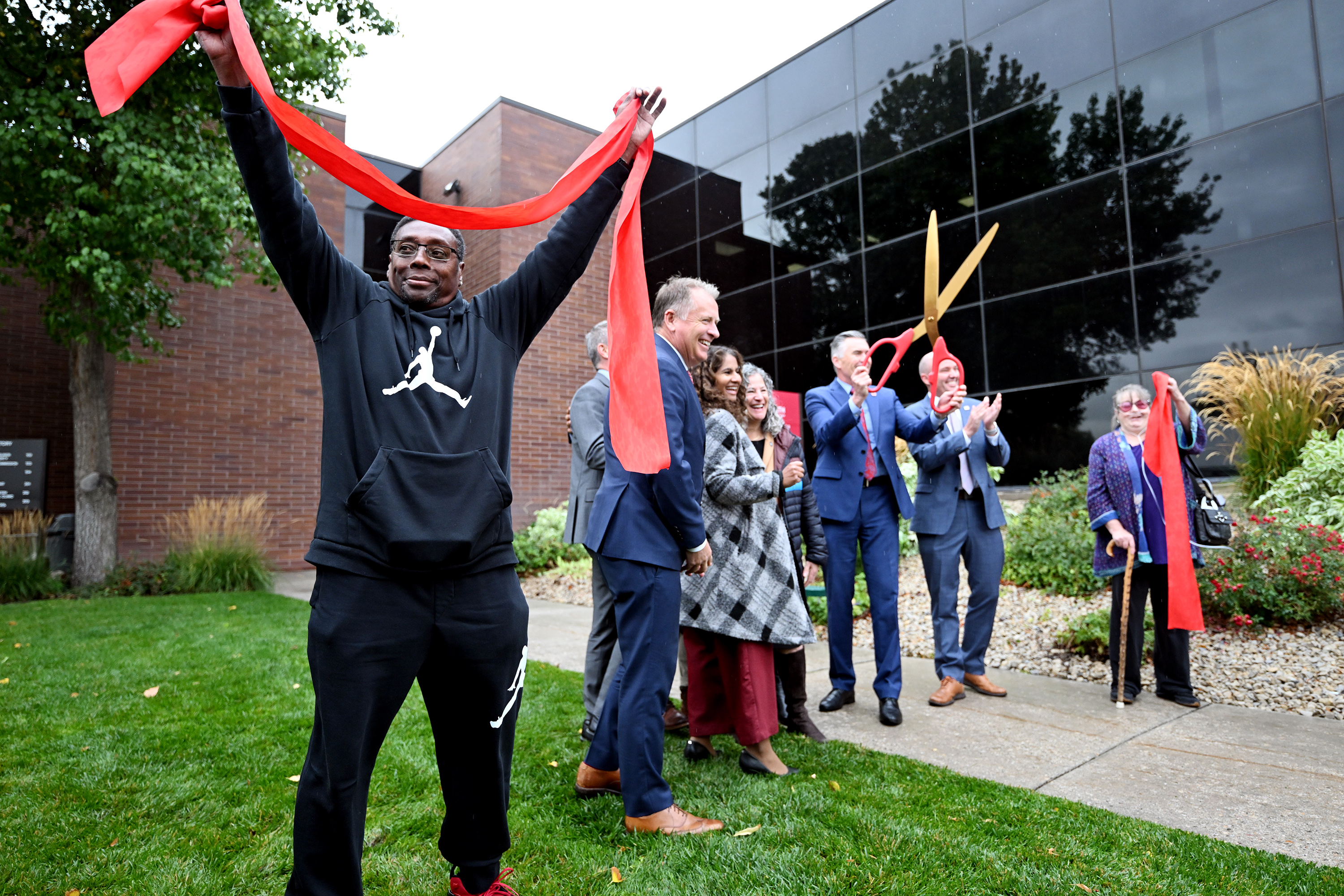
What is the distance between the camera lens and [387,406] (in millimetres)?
1872

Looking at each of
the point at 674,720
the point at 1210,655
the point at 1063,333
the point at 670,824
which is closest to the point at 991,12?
the point at 1063,333

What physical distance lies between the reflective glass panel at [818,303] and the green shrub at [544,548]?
5055 millimetres

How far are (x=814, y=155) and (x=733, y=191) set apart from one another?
6.41 feet

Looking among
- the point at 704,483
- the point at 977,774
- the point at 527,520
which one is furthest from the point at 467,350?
the point at 527,520

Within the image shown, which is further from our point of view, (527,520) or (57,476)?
(527,520)

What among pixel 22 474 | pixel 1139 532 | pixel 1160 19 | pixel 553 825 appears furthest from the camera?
pixel 22 474

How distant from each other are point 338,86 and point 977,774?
10741 millimetres

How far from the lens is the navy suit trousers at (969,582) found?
479 cm

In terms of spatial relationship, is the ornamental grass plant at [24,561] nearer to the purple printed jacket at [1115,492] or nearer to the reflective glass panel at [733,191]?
the purple printed jacket at [1115,492]

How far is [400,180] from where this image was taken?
56.8 ft

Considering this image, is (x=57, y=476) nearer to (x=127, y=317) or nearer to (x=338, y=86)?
(x=127, y=317)

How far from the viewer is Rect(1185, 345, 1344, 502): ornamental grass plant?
301 inches

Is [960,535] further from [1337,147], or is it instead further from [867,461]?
[1337,147]

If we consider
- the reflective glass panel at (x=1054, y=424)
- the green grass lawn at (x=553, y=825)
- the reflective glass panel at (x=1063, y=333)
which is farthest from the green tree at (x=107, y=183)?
the reflective glass panel at (x=1054, y=424)
